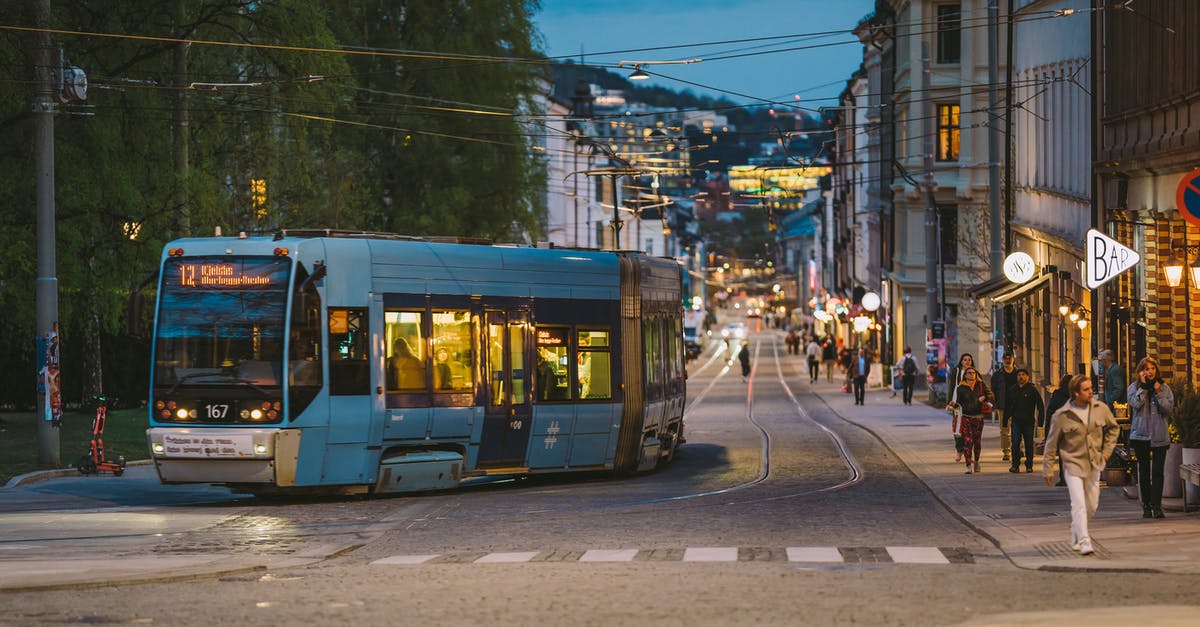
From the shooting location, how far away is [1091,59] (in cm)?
3269

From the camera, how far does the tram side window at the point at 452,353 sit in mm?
24469

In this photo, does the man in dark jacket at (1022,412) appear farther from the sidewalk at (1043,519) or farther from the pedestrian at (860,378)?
the pedestrian at (860,378)

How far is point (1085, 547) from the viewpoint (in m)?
16.4

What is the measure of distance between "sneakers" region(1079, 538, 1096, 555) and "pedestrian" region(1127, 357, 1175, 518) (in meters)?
3.30

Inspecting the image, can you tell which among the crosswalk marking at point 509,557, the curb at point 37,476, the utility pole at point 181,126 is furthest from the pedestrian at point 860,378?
the crosswalk marking at point 509,557

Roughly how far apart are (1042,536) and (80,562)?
9.00 meters

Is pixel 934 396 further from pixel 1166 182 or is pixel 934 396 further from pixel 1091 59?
pixel 1166 182

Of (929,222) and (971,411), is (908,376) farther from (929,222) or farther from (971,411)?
(971,411)

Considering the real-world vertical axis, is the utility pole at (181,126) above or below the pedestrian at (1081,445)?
above

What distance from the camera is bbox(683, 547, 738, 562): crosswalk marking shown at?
16.6 m

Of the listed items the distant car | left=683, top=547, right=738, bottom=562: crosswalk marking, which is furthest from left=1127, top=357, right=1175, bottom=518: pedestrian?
the distant car

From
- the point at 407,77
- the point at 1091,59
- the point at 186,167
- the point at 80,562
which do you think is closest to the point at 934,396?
the point at 407,77

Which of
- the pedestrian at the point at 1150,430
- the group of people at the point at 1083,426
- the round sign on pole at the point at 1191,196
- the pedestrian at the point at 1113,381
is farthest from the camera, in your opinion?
the pedestrian at the point at 1113,381

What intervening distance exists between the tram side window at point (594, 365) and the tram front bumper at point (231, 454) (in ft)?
18.0
